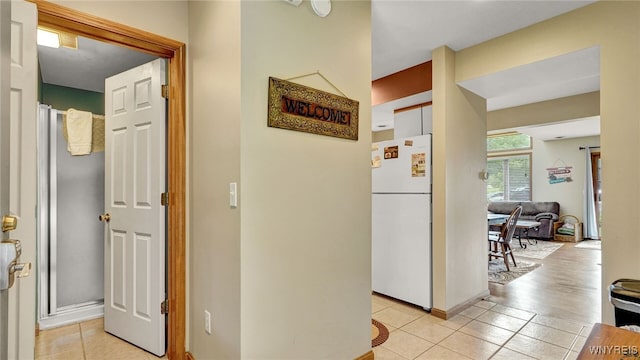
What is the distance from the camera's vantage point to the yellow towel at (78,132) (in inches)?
111

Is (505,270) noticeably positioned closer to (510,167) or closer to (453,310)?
(453,310)

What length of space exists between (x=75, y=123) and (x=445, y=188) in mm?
3412

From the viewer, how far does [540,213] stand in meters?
7.73

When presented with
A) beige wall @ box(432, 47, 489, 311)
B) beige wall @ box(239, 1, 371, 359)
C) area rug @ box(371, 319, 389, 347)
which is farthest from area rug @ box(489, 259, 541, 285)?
beige wall @ box(239, 1, 371, 359)

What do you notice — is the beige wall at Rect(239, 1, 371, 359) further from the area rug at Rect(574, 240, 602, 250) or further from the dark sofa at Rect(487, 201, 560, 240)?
the area rug at Rect(574, 240, 602, 250)

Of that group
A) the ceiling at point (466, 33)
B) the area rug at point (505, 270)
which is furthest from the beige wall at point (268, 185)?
the area rug at point (505, 270)

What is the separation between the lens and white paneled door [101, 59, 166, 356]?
88.4 inches

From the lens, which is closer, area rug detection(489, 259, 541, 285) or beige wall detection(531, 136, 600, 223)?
area rug detection(489, 259, 541, 285)

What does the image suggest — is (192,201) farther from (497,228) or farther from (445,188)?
(497,228)

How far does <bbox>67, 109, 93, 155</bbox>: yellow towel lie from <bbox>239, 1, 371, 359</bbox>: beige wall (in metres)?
2.12

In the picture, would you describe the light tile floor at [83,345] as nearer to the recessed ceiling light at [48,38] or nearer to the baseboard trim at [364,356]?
the baseboard trim at [364,356]

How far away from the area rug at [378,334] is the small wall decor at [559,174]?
291 inches

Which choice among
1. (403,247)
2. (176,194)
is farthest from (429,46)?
(176,194)

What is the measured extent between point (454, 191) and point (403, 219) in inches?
22.8
